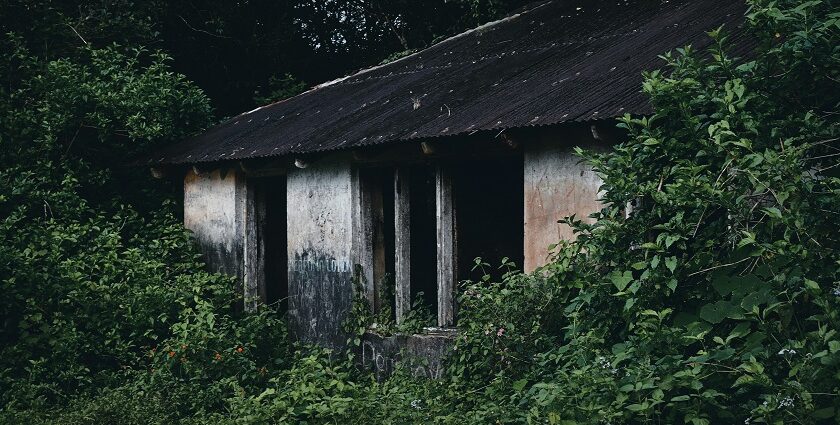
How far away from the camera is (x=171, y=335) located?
10.6 metres

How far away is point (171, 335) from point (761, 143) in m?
6.82

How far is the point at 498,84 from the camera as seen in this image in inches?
354

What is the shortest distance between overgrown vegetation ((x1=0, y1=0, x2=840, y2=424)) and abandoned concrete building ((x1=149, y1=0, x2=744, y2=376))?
521 mm

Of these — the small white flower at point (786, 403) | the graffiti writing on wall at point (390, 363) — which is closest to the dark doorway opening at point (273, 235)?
the graffiti writing on wall at point (390, 363)

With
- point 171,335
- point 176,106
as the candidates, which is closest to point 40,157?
point 176,106

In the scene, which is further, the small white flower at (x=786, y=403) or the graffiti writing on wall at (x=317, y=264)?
the graffiti writing on wall at (x=317, y=264)

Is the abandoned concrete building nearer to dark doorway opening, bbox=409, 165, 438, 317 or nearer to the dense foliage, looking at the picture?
dark doorway opening, bbox=409, 165, 438, 317

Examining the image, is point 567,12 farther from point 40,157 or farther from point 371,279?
point 40,157

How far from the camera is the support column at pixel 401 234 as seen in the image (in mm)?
8922

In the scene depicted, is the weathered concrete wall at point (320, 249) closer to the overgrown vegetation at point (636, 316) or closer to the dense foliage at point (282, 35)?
the overgrown vegetation at point (636, 316)

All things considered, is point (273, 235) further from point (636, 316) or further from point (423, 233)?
point (636, 316)

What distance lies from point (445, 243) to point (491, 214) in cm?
267

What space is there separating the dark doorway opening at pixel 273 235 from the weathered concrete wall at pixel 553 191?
4187 millimetres

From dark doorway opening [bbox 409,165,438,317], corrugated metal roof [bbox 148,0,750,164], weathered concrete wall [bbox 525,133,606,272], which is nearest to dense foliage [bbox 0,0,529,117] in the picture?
corrugated metal roof [bbox 148,0,750,164]
